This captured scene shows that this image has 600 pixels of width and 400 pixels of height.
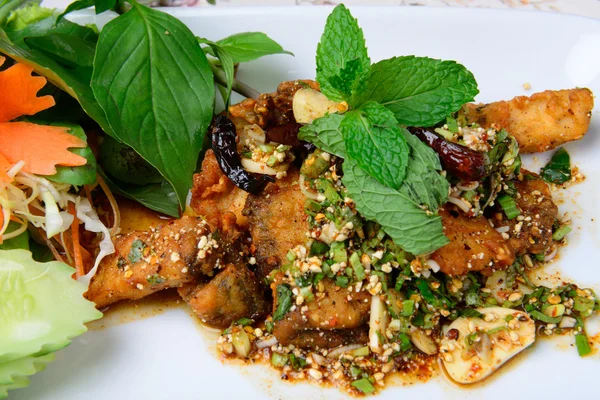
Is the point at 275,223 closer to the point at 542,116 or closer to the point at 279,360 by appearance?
the point at 279,360

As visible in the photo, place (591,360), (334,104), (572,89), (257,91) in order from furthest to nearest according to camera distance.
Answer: (257,91), (572,89), (334,104), (591,360)

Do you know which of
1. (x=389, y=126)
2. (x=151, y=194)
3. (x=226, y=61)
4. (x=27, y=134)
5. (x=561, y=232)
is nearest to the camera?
(x=389, y=126)

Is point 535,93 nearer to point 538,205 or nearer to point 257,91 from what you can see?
point 538,205

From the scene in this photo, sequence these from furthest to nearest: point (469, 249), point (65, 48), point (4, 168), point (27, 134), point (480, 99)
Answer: point (480, 99), point (65, 48), point (27, 134), point (4, 168), point (469, 249)

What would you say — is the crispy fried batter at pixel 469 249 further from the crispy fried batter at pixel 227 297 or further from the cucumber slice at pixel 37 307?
the cucumber slice at pixel 37 307

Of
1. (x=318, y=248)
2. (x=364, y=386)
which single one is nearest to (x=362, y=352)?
(x=364, y=386)

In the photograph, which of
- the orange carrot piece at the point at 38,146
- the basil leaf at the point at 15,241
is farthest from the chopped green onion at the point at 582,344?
the basil leaf at the point at 15,241

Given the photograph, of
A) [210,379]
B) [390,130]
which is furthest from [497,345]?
[210,379]
